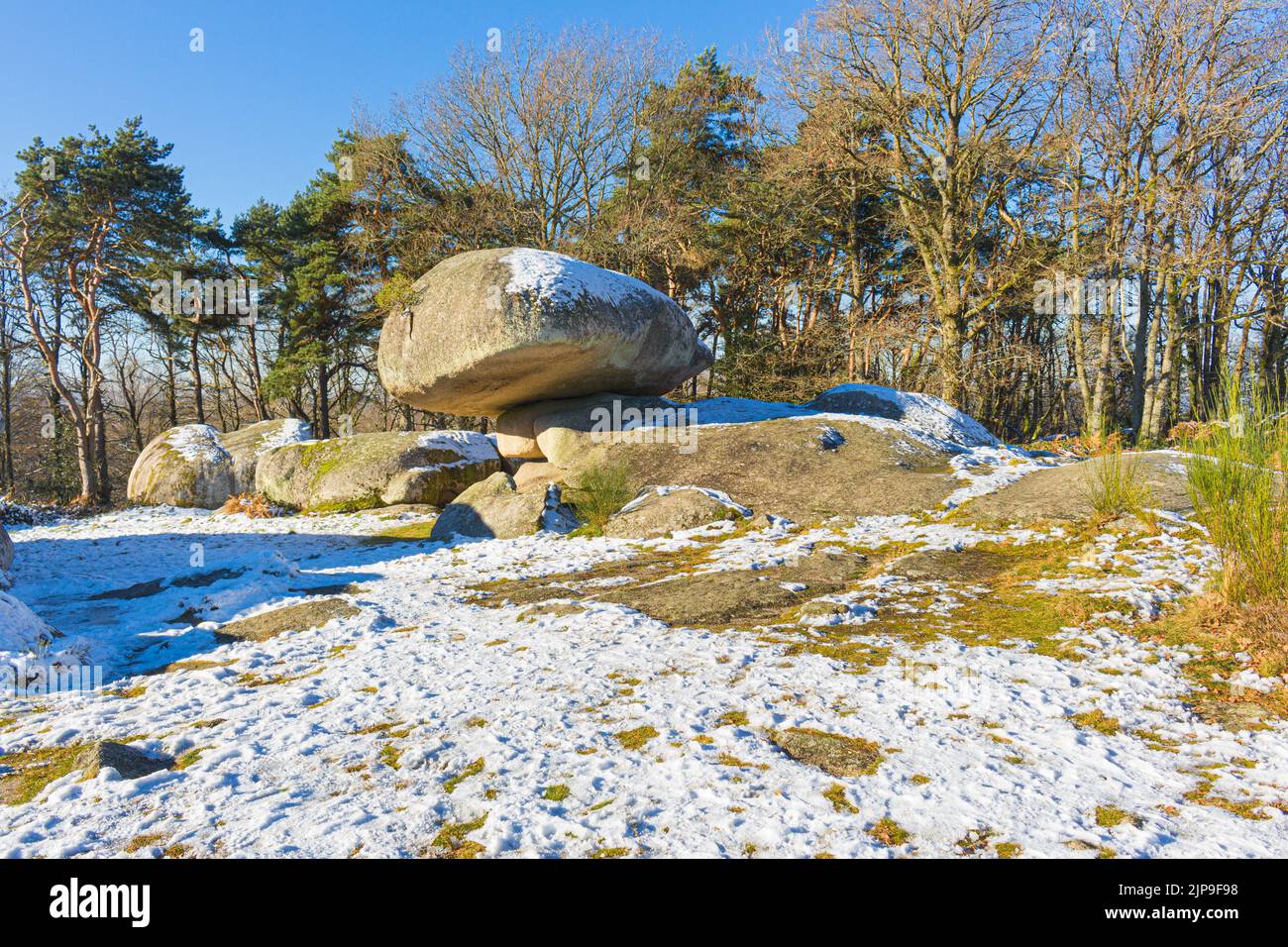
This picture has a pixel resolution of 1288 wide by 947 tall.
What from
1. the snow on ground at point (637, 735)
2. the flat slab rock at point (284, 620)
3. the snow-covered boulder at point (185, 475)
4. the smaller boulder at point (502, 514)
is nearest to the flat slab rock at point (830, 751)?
the snow on ground at point (637, 735)

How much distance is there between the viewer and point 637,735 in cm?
252

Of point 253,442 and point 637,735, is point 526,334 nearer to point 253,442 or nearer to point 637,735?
point 637,735

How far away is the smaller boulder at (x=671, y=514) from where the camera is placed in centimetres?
714

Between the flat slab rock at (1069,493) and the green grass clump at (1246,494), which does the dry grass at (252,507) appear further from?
the green grass clump at (1246,494)

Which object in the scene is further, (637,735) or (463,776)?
(637,735)

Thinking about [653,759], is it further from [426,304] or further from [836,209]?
[836,209]

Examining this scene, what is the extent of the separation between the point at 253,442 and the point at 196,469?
1222mm

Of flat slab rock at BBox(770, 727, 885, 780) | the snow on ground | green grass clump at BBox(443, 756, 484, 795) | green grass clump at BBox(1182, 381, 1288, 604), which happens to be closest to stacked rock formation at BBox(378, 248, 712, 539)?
the snow on ground

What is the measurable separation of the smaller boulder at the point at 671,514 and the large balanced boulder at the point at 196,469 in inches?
343

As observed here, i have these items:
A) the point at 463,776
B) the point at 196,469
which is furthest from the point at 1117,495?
the point at 196,469

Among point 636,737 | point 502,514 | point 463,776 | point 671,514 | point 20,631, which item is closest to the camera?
point 463,776
